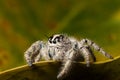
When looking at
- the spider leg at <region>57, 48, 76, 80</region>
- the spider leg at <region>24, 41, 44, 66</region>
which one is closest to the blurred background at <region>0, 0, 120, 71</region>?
the spider leg at <region>24, 41, 44, 66</region>

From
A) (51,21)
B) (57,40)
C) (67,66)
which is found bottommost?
(67,66)

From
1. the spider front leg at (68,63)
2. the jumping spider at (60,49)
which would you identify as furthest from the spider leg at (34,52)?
the spider front leg at (68,63)

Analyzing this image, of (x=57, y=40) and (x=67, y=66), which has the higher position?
(x=57, y=40)

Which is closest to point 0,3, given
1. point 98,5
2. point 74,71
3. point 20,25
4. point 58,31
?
point 20,25

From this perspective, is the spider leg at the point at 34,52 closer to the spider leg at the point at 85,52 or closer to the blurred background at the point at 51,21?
the spider leg at the point at 85,52

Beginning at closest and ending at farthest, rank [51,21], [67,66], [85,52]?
1. [67,66]
2. [85,52]
3. [51,21]

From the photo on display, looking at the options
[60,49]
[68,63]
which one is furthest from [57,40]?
[68,63]

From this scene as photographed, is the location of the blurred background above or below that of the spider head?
above

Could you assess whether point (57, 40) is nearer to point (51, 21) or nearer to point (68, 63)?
point (68, 63)

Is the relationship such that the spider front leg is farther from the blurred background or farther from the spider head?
the blurred background

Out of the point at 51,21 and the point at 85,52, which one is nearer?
the point at 85,52

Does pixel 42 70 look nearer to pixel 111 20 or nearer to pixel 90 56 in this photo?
pixel 90 56
